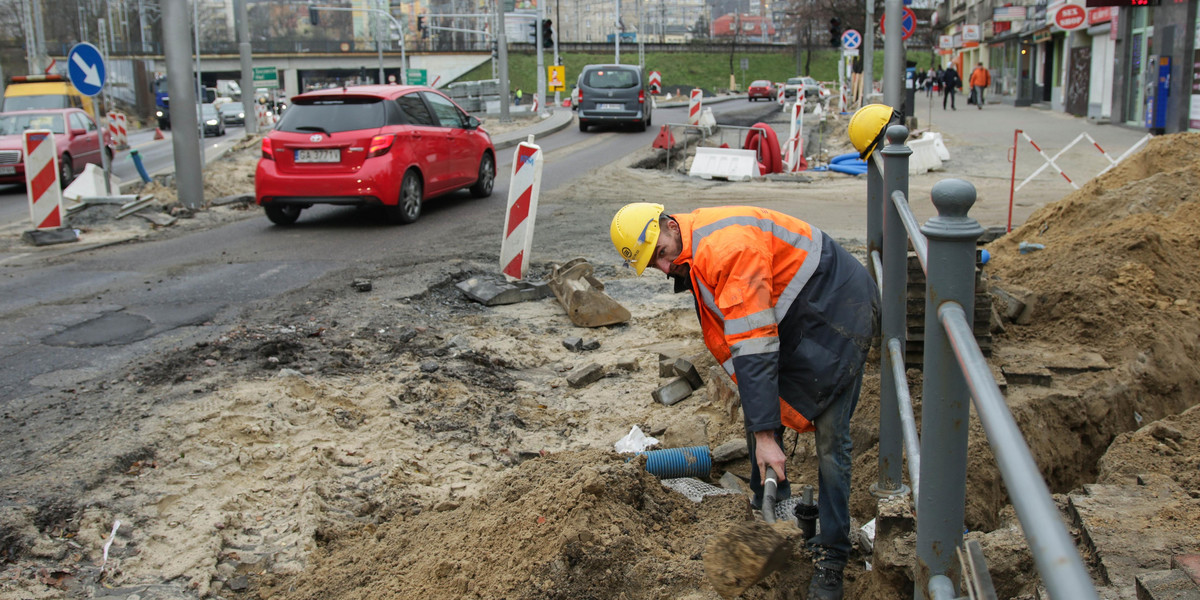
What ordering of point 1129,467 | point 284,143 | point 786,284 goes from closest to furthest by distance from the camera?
point 786,284
point 1129,467
point 284,143

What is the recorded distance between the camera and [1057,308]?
234 inches

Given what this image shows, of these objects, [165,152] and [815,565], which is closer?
[815,565]

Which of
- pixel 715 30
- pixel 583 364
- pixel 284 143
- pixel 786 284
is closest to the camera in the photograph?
pixel 786 284

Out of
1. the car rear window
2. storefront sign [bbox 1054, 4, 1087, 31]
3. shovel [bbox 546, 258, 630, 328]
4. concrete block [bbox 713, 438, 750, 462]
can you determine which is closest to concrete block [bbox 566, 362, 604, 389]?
shovel [bbox 546, 258, 630, 328]

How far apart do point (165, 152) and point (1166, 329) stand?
100 ft

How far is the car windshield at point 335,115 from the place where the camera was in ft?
36.1

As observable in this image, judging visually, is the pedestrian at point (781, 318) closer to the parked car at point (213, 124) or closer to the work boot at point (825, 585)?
the work boot at point (825, 585)

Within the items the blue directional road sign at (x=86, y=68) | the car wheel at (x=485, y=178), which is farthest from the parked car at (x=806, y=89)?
the blue directional road sign at (x=86, y=68)

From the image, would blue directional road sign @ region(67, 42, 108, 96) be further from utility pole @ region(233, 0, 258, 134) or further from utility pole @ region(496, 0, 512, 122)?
utility pole @ region(496, 0, 512, 122)

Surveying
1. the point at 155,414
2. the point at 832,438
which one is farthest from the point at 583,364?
the point at 832,438

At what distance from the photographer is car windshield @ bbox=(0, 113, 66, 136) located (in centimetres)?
1911

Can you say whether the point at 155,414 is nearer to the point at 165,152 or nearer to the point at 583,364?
the point at 583,364

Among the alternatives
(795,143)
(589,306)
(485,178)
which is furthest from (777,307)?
(795,143)

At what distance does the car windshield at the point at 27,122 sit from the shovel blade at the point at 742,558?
19761mm
